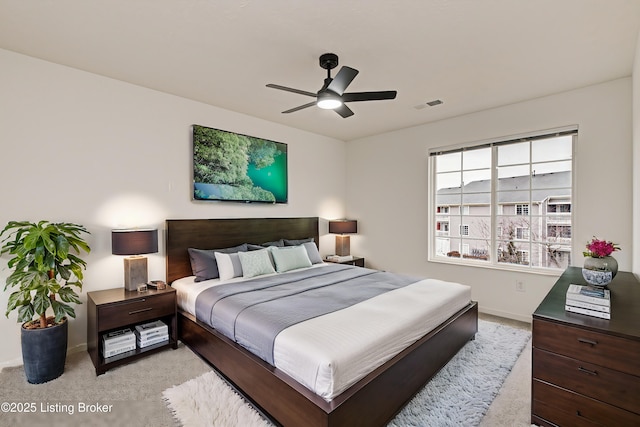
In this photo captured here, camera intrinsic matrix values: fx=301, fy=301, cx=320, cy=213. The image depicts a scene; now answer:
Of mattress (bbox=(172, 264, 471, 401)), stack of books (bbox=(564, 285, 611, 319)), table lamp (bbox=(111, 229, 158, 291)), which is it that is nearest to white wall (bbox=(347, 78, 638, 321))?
mattress (bbox=(172, 264, 471, 401))

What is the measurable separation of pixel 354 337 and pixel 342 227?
3.34 meters

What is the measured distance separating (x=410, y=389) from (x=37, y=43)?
13.0ft

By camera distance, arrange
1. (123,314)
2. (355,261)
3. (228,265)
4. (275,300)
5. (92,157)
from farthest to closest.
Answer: (355,261) → (228,265) → (92,157) → (123,314) → (275,300)

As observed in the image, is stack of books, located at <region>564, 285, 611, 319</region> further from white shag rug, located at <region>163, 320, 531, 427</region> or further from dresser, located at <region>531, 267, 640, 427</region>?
white shag rug, located at <region>163, 320, 531, 427</region>

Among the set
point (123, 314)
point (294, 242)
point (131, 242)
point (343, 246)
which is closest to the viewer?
point (123, 314)

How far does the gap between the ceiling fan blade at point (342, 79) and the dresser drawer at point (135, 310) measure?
247 centimetres

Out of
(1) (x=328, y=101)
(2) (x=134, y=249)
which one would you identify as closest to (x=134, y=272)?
(2) (x=134, y=249)

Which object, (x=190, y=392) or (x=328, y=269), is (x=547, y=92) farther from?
(x=190, y=392)

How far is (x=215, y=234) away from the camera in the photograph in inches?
151

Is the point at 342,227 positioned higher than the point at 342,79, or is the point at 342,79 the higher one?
the point at 342,79

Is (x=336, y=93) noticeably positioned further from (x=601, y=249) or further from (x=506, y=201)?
(x=506, y=201)

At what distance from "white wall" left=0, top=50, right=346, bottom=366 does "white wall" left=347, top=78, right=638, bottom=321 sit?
2512 millimetres

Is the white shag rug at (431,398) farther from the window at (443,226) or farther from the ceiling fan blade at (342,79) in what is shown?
the ceiling fan blade at (342,79)

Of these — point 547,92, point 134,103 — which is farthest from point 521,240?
point 134,103
